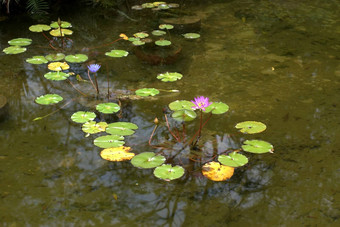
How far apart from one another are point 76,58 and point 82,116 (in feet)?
2.73

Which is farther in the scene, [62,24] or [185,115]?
[62,24]

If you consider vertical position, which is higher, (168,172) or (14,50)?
(14,50)

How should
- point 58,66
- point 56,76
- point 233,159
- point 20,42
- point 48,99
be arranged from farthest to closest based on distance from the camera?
point 20,42 < point 58,66 < point 56,76 < point 48,99 < point 233,159

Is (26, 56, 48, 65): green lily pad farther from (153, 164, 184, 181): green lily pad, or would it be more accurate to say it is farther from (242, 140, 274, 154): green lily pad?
(242, 140, 274, 154): green lily pad

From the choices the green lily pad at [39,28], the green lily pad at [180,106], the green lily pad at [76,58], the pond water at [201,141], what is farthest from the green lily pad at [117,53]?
the green lily pad at [180,106]

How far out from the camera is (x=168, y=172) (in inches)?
69.3

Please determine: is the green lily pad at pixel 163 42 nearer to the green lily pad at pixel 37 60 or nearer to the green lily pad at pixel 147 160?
the green lily pad at pixel 37 60

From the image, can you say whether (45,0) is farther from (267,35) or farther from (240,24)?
(267,35)

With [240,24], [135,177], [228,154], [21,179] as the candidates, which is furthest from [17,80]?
[240,24]

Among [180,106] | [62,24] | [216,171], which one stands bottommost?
[216,171]

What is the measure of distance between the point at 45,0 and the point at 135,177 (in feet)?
9.87

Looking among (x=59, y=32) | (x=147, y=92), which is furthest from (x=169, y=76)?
(x=59, y=32)

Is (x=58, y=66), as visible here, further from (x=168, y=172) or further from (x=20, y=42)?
(x=168, y=172)

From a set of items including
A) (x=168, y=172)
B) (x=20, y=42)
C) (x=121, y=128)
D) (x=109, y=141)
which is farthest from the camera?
(x=20, y=42)
